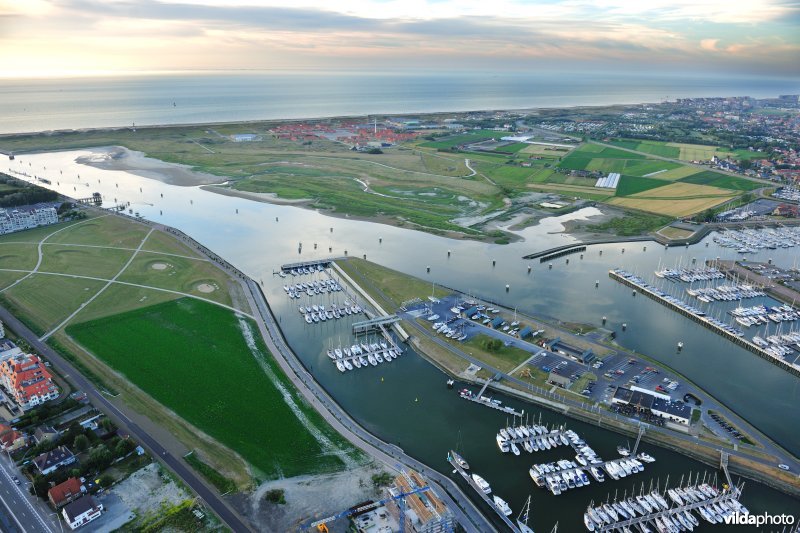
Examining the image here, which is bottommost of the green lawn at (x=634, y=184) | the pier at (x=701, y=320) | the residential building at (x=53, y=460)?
the residential building at (x=53, y=460)

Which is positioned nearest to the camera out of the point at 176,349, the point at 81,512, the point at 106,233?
the point at 81,512

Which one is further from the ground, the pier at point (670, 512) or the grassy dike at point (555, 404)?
the grassy dike at point (555, 404)

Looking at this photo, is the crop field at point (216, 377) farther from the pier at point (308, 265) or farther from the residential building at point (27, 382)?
the pier at point (308, 265)

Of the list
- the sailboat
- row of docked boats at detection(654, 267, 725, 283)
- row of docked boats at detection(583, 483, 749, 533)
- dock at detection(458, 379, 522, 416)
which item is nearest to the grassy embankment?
dock at detection(458, 379, 522, 416)

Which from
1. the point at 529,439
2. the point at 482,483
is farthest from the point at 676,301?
the point at 482,483

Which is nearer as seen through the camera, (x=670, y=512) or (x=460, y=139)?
(x=670, y=512)

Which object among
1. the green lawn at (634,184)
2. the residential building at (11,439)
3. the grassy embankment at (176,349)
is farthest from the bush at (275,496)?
the green lawn at (634,184)

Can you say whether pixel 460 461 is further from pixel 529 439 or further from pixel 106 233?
pixel 106 233

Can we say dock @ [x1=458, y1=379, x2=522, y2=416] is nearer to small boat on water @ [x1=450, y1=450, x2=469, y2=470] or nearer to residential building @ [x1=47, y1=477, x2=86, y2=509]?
small boat on water @ [x1=450, y1=450, x2=469, y2=470]
